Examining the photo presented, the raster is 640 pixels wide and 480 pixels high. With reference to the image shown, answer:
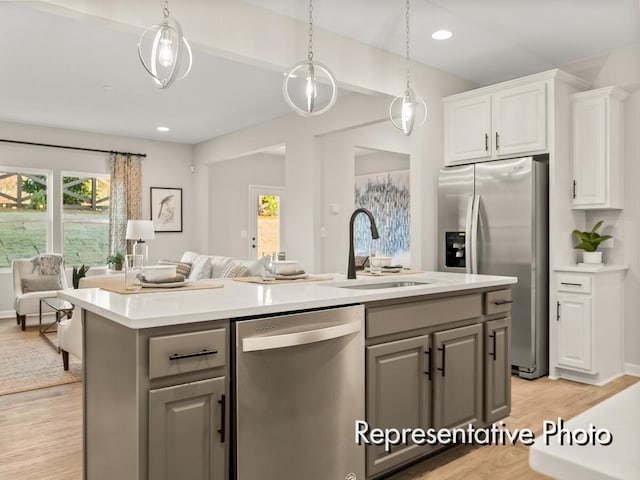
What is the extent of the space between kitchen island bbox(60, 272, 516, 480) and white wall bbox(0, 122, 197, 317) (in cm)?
551

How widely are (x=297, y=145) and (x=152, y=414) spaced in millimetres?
4553

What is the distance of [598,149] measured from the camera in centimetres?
387

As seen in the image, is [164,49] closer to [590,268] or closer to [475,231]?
[475,231]

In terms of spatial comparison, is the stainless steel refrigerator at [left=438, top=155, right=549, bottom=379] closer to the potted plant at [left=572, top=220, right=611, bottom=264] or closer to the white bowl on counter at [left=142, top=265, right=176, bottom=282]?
the potted plant at [left=572, top=220, right=611, bottom=264]

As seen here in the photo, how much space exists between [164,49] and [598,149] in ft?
11.1

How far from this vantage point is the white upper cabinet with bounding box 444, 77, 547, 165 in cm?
387

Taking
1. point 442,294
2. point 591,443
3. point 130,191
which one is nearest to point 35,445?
point 442,294

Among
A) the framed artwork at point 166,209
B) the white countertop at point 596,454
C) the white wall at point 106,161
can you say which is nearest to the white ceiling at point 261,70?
the white wall at point 106,161

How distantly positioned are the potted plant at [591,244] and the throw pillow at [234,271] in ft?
9.69

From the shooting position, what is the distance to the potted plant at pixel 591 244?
3.91 meters

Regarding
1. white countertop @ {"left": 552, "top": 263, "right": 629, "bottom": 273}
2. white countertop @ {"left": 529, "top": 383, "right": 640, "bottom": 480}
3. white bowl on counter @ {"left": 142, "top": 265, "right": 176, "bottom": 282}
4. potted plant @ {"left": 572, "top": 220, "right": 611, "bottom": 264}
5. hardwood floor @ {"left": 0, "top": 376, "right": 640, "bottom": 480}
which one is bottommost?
hardwood floor @ {"left": 0, "top": 376, "right": 640, "bottom": 480}

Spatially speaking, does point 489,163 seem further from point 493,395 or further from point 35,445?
point 35,445

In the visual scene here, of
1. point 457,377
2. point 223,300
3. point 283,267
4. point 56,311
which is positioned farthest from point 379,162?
point 223,300

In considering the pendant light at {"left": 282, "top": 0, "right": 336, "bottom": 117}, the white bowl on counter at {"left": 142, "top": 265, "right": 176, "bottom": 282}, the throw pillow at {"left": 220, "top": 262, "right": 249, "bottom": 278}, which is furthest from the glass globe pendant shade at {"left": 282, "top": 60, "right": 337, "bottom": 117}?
the throw pillow at {"left": 220, "top": 262, "right": 249, "bottom": 278}
